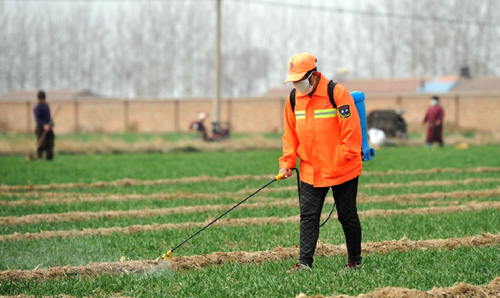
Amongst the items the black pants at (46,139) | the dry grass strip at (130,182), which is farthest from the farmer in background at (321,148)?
the black pants at (46,139)

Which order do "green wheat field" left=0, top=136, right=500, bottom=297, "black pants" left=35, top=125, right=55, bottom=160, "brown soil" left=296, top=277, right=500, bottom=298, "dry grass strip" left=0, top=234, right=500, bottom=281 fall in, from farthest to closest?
"black pants" left=35, top=125, right=55, bottom=160, "dry grass strip" left=0, top=234, right=500, bottom=281, "green wheat field" left=0, top=136, right=500, bottom=297, "brown soil" left=296, top=277, right=500, bottom=298

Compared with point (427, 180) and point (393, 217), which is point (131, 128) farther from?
point (393, 217)

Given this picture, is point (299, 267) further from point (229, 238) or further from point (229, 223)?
point (229, 223)

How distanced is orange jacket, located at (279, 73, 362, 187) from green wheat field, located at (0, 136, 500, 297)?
2.56ft

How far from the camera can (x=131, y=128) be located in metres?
46.7

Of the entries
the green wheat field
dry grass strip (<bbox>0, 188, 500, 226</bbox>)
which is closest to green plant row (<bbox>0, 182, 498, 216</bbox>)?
the green wheat field

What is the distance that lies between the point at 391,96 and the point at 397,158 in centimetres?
2664

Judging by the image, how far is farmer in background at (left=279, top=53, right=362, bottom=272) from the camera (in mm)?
4711

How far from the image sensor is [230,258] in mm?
5371

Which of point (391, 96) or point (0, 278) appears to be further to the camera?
point (391, 96)

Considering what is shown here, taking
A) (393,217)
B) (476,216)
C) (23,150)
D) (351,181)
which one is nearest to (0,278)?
(351,181)

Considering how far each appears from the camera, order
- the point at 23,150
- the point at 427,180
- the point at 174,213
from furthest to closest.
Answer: the point at 23,150 → the point at 427,180 → the point at 174,213

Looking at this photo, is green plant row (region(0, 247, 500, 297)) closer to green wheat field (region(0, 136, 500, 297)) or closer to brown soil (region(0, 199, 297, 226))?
green wheat field (region(0, 136, 500, 297))

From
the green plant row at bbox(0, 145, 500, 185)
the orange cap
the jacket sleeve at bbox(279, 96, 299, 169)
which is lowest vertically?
the green plant row at bbox(0, 145, 500, 185)
